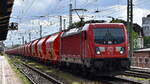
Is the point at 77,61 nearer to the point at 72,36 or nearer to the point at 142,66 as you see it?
the point at 72,36

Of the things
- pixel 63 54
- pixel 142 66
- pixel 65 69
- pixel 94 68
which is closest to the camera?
pixel 94 68

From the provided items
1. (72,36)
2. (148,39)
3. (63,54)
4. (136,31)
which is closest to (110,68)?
(72,36)

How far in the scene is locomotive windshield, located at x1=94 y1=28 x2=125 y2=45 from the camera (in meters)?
20.5

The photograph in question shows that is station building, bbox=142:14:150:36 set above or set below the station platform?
above

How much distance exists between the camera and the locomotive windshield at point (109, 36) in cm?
2047

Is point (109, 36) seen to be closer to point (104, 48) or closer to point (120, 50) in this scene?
point (104, 48)

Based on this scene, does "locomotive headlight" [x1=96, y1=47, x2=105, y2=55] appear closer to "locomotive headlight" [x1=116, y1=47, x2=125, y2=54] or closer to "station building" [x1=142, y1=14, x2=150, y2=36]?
"locomotive headlight" [x1=116, y1=47, x2=125, y2=54]

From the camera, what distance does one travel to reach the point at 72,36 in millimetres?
24266

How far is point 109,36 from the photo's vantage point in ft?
67.8

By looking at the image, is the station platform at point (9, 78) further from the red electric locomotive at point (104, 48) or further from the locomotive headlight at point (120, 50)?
the locomotive headlight at point (120, 50)

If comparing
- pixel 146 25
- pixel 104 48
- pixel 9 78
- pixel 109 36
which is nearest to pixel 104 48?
pixel 104 48

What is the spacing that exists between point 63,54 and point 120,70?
8560 millimetres

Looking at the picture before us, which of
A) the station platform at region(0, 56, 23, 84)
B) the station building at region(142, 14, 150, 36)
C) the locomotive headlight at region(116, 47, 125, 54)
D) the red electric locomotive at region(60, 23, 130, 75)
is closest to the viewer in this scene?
the red electric locomotive at region(60, 23, 130, 75)

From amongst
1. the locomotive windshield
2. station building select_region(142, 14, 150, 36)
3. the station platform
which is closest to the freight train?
the locomotive windshield
